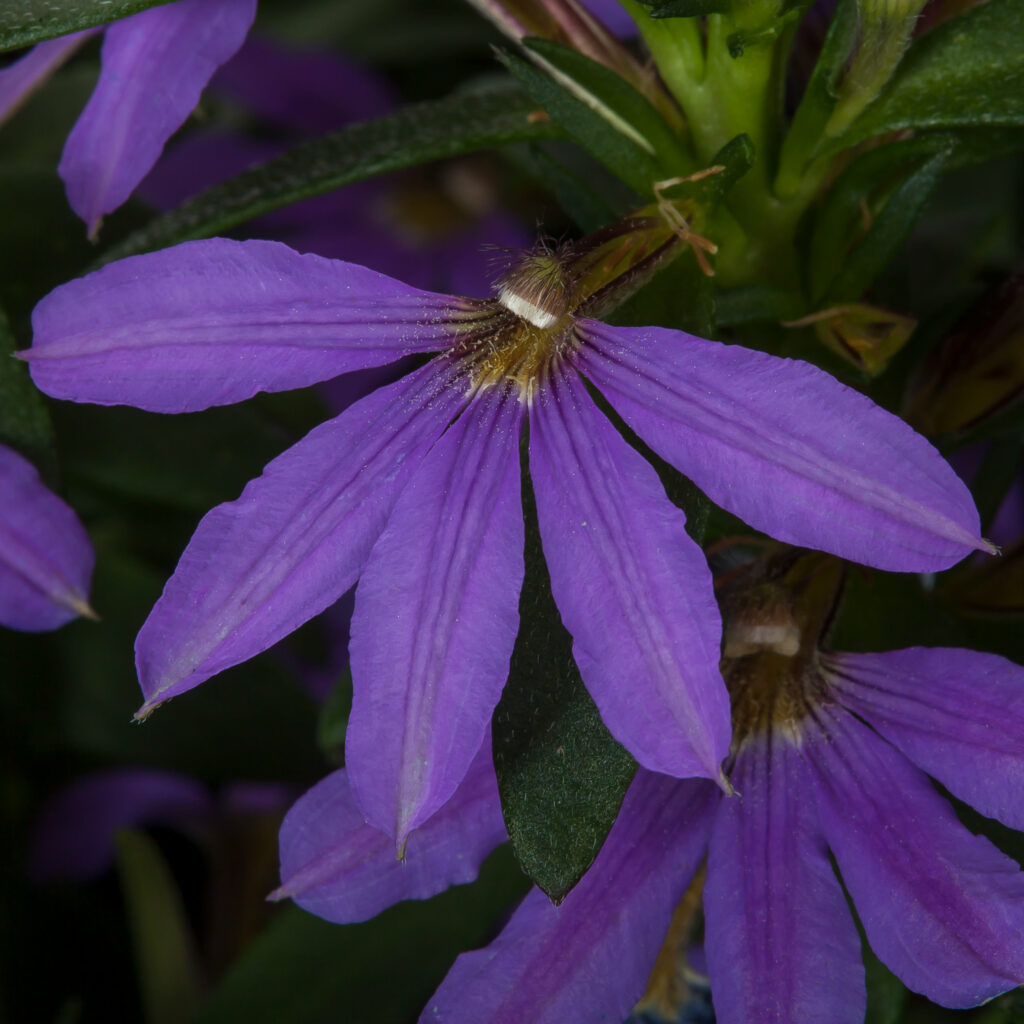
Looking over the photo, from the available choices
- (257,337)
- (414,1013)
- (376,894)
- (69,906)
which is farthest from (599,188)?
(69,906)

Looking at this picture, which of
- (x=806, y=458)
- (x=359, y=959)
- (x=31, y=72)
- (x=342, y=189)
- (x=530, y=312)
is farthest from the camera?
(x=342, y=189)

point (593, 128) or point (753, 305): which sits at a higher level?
point (593, 128)

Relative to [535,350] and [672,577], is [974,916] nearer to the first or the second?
[672,577]

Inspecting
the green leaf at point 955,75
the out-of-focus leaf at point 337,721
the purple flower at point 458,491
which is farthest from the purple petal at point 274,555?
the green leaf at point 955,75

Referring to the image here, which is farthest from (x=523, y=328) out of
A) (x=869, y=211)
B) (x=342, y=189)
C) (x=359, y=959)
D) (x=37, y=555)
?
(x=342, y=189)

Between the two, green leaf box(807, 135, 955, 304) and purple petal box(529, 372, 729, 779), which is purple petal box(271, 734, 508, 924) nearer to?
purple petal box(529, 372, 729, 779)

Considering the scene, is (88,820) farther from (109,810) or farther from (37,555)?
(37,555)
